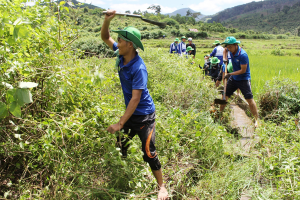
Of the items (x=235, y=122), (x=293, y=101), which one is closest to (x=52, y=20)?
(x=235, y=122)

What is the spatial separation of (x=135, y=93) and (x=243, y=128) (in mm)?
2467

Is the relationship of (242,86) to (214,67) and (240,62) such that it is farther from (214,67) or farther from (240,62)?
(214,67)

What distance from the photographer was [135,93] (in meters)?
2.15

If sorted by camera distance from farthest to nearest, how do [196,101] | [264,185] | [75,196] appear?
[196,101] < [264,185] < [75,196]

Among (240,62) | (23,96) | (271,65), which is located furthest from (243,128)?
(271,65)

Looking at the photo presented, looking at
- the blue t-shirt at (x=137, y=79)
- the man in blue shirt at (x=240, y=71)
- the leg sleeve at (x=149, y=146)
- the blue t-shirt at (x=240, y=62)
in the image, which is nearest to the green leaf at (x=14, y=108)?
the blue t-shirt at (x=137, y=79)

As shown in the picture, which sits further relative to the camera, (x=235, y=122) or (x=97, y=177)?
(x=235, y=122)

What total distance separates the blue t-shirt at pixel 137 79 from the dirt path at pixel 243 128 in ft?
6.09

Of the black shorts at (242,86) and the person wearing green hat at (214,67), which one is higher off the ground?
the person wearing green hat at (214,67)

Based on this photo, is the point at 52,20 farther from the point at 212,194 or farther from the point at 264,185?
the point at 264,185

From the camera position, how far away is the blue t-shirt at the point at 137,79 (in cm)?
217

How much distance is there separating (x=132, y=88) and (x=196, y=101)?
2.71 m

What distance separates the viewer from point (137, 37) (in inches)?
87.9

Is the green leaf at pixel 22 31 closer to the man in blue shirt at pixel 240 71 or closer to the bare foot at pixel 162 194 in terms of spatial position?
the bare foot at pixel 162 194
